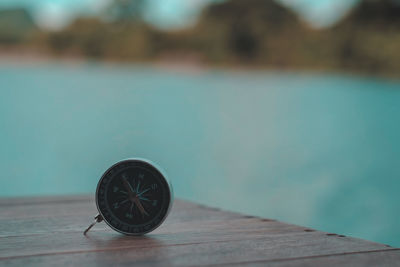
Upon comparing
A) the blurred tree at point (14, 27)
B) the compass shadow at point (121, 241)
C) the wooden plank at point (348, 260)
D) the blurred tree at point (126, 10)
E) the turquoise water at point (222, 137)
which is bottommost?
the turquoise water at point (222, 137)

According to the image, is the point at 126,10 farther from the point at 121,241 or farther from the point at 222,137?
the point at 121,241

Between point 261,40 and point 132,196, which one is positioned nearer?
point 132,196

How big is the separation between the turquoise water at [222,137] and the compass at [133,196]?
15.5 ft

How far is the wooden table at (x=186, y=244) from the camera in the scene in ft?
4.03

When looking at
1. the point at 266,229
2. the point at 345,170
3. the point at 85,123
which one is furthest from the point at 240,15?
the point at 266,229

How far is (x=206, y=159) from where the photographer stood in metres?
10.0

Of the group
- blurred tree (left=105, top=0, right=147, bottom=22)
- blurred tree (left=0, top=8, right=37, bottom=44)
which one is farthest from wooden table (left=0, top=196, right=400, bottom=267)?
blurred tree (left=105, top=0, right=147, bottom=22)

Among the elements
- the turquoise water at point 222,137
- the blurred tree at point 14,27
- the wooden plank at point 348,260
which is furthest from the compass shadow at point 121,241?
the blurred tree at point 14,27

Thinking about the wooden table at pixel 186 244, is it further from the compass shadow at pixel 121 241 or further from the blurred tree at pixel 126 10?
the blurred tree at pixel 126 10

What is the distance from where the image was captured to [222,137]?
1231cm

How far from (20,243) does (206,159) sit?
867cm

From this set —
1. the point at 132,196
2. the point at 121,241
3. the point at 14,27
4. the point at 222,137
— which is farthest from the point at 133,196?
the point at 14,27

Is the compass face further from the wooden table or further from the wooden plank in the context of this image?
the wooden plank

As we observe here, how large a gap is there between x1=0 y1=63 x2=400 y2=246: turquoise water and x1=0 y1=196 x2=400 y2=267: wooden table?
14.8 feet
